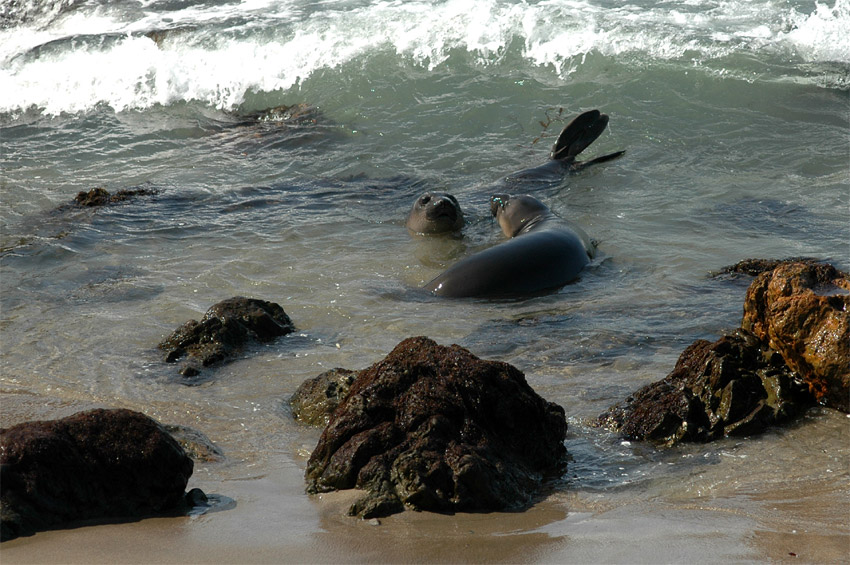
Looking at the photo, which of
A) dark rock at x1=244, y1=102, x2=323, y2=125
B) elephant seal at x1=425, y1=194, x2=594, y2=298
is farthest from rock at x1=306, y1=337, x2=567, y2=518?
dark rock at x1=244, y1=102, x2=323, y2=125

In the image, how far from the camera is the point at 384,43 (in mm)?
14305

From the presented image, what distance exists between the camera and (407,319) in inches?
227

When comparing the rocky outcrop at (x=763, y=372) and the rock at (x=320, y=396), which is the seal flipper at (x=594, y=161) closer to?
the rocky outcrop at (x=763, y=372)

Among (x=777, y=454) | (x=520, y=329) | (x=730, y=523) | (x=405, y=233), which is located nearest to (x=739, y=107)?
(x=405, y=233)

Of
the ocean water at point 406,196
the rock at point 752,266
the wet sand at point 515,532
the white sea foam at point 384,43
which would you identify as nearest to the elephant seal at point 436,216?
the ocean water at point 406,196

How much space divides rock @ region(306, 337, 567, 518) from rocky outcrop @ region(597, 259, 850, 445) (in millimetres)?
500

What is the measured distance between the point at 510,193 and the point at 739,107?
408 cm

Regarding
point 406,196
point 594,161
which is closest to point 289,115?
point 406,196

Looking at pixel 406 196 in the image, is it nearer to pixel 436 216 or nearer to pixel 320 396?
pixel 436 216

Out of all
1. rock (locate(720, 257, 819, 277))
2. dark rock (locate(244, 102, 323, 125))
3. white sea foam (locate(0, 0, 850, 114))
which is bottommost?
rock (locate(720, 257, 819, 277))

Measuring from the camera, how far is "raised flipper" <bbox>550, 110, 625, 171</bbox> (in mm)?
9977

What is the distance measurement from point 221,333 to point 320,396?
1253mm

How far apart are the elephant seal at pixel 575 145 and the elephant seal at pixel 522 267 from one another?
2.75m

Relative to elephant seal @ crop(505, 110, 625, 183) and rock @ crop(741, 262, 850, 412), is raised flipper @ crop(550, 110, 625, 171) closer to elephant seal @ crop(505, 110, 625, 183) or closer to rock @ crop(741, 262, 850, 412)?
elephant seal @ crop(505, 110, 625, 183)
